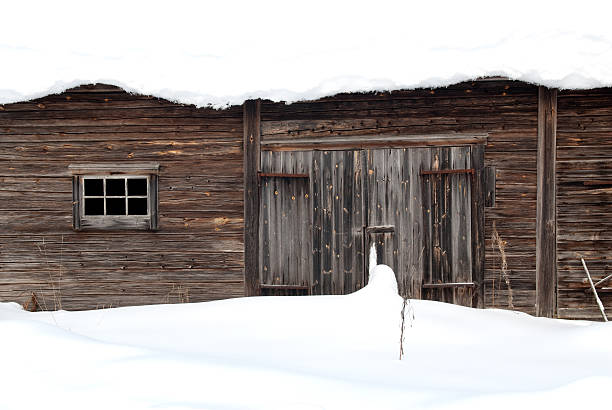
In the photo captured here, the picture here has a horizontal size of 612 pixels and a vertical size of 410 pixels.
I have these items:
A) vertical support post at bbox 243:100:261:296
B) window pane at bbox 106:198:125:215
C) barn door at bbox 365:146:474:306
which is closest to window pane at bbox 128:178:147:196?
vertical support post at bbox 243:100:261:296

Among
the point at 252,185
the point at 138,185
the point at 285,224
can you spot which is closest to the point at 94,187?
the point at 138,185

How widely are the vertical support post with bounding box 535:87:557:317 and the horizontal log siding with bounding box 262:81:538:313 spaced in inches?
2.9

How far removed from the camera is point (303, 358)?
3.29m

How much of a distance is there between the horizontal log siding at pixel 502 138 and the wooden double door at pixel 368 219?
0.26 meters

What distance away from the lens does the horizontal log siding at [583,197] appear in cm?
621

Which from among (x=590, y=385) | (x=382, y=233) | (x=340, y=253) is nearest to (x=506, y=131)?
(x=382, y=233)

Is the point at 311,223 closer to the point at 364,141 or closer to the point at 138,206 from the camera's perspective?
the point at 364,141

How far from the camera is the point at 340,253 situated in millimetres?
6367

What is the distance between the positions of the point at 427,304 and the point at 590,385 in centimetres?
239

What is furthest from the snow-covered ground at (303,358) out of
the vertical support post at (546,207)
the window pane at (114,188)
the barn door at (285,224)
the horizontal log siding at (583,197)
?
the window pane at (114,188)

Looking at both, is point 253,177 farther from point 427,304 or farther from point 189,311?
point 427,304

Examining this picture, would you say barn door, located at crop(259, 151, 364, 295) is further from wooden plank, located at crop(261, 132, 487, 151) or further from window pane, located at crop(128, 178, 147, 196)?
window pane, located at crop(128, 178, 147, 196)

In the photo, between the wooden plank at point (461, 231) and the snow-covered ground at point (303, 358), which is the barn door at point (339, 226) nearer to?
the wooden plank at point (461, 231)

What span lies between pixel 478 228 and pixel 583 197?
136cm
